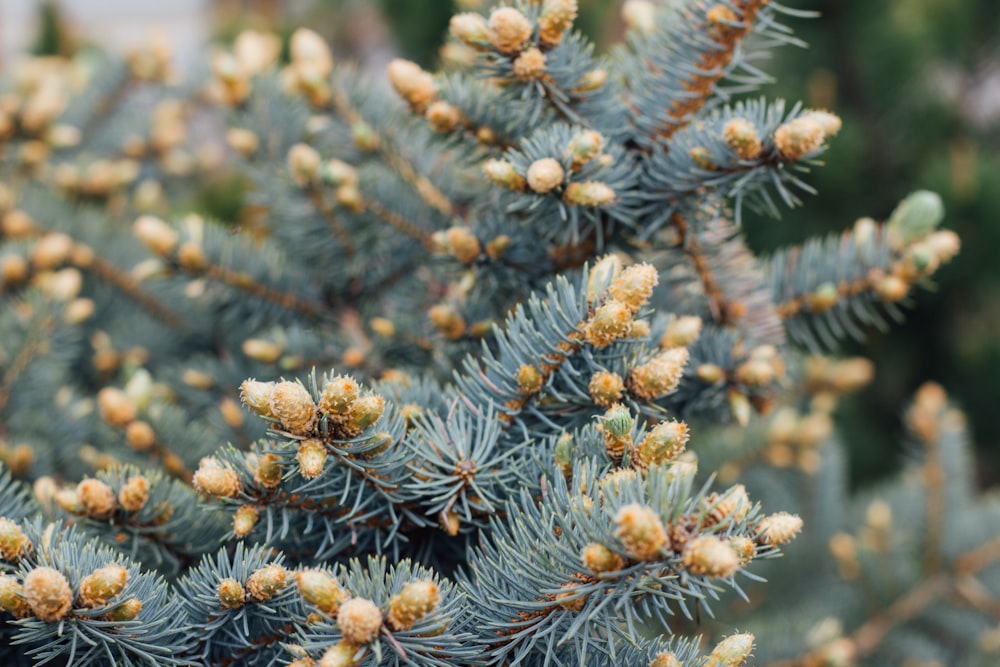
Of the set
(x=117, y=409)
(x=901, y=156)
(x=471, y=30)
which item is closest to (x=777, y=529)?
(x=471, y=30)

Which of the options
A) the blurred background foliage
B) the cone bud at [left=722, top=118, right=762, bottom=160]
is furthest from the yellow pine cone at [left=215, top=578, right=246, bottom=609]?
the blurred background foliage

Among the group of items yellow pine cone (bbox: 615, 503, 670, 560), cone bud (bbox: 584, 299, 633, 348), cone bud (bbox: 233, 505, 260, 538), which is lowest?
cone bud (bbox: 233, 505, 260, 538)

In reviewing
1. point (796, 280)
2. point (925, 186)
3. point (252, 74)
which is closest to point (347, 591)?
point (796, 280)

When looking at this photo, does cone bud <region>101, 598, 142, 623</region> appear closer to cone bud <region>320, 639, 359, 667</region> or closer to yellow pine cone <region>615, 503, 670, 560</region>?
cone bud <region>320, 639, 359, 667</region>

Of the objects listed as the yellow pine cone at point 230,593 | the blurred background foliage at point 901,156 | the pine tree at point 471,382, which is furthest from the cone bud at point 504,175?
the blurred background foliage at point 901,156

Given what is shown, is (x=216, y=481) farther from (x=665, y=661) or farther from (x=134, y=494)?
(x=665, y=661)

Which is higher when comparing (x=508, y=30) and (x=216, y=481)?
(x=508, y=30)
